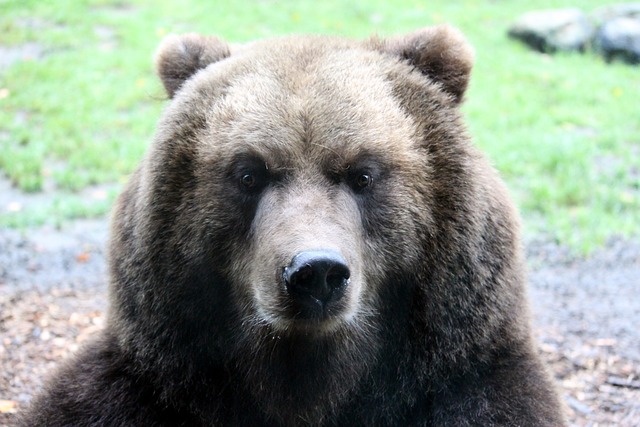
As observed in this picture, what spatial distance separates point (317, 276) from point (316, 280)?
22mm

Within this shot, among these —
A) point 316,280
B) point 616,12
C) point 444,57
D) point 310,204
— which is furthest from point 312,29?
point 316,280

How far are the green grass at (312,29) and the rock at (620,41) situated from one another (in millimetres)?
465

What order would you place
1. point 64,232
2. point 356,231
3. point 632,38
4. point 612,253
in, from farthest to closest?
point 632,38 < point 64,232 < point 612,253 < point 356,231

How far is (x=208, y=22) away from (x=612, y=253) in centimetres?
896

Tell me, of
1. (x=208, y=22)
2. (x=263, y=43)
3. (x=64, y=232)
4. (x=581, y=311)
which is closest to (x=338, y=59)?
(x=263, y=43)

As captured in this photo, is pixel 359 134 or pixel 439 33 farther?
pixel 439 33

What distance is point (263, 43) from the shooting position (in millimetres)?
4035

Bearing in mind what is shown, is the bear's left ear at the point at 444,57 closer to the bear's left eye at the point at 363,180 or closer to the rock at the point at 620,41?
the bear's left eye at the point at 363,180

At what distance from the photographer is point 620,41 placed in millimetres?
14164

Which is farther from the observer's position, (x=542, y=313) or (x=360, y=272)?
(x=542, y=313)

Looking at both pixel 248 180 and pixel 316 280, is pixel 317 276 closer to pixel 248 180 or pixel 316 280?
pixel 316 280

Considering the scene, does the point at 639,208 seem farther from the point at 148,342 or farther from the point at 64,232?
the point at 148,342

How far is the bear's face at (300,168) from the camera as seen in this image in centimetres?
342

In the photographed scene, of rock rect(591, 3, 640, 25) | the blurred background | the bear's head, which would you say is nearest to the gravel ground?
the blurred background
